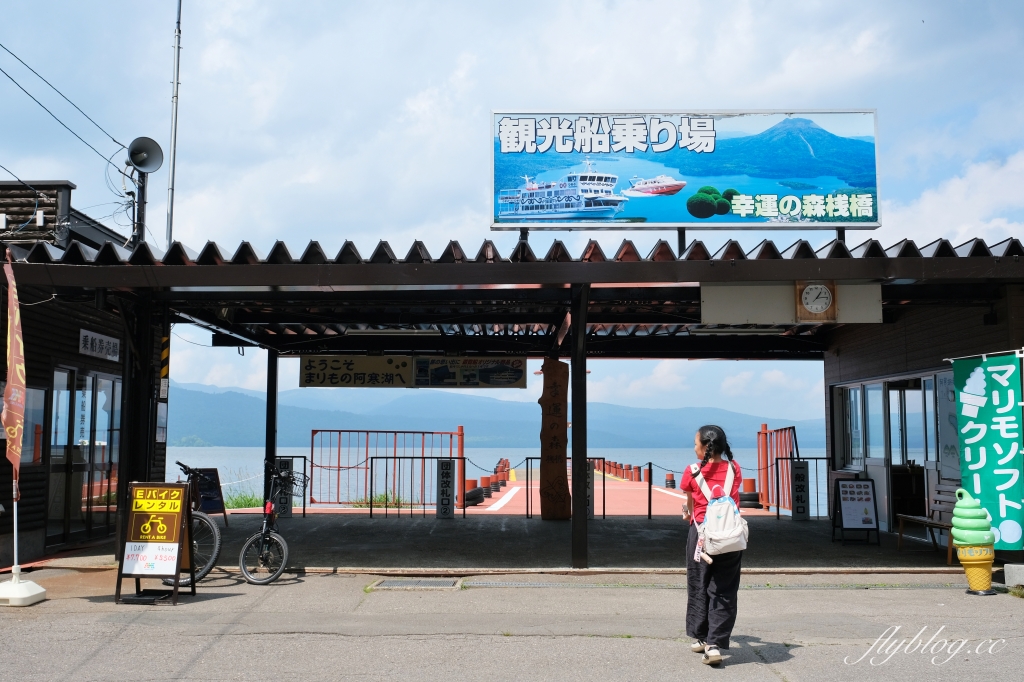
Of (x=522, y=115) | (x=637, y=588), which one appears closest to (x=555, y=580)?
(x=637, y=588)

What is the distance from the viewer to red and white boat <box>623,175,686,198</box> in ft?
39.5

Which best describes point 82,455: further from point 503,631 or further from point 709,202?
point 709,202

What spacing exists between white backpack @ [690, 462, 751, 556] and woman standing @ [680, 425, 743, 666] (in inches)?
1.5

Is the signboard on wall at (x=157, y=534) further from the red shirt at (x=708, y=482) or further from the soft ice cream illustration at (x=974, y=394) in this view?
the soft ice cream illustration at (x=974, y=394)

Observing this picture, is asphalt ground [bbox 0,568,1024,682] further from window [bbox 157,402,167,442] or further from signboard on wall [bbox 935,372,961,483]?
signboard on wall [bbox 935,372,961,483]

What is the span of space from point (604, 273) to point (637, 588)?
3228 millimetres

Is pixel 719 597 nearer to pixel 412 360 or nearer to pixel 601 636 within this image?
pixel 601 636

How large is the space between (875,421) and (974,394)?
15.5 feet

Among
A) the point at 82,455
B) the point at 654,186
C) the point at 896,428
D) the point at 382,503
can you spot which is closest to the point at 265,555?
the point at 82,455

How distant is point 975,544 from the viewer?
8.97 metres

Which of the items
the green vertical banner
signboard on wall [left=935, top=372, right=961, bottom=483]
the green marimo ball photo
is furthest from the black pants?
signboard on wall [left=935, top=372, right=961, bottom=483]

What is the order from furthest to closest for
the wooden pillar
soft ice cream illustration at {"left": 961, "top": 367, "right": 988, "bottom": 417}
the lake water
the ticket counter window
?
Answer: the lake water, the wooden pillar, the ticket counter window, soft ice cream illustration at {"left": 961, "top": 367, "right": 988, "bottom": 417}

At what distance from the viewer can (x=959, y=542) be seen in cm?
908

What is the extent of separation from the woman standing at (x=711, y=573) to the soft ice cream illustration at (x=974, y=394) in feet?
15.2
